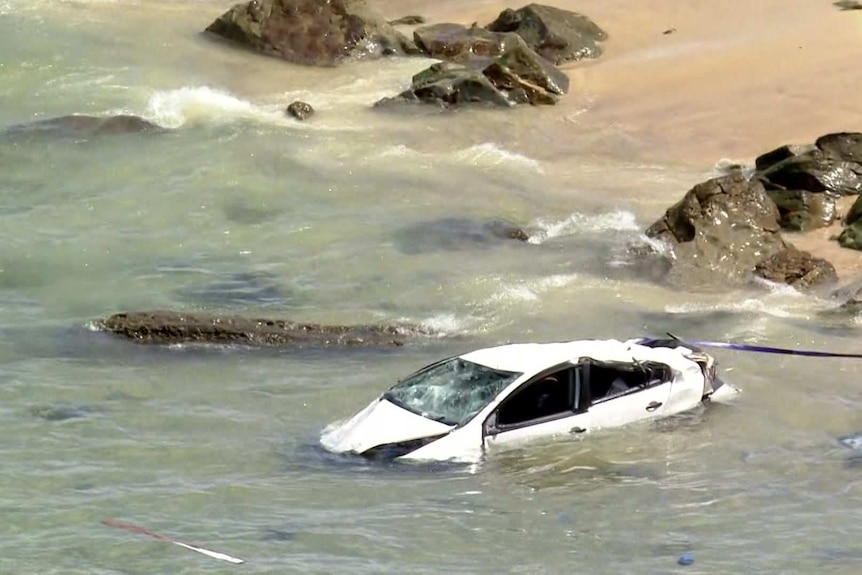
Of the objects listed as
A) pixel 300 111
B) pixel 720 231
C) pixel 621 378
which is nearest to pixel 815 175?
pixel 720 231

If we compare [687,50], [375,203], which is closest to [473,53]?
[687,50]

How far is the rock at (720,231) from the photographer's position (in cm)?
1936

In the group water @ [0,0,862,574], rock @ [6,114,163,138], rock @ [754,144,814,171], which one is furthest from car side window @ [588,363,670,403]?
rock @ [6,114,163,138]

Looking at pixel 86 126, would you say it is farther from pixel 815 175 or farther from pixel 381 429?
pixel 381 429

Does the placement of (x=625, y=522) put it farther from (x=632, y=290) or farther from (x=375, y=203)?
(x=375, y=203)

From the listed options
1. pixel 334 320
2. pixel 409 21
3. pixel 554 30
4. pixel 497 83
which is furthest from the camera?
pixel 409 21

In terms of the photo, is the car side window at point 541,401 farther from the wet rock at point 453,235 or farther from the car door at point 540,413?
the wet rock at point 453,235

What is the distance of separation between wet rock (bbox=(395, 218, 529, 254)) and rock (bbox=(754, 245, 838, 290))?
3507mm

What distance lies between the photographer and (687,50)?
31078 mm

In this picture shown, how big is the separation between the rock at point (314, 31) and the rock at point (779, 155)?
10.7 m

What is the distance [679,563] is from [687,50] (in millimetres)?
22010

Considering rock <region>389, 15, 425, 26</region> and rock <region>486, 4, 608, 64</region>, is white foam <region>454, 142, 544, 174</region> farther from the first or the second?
rock <region>389, 15, 425, 26</region>

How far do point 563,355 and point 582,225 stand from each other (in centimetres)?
844

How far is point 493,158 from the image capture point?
2494cm
